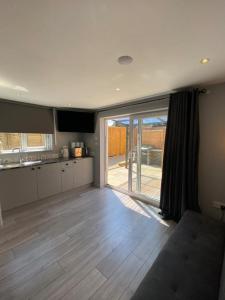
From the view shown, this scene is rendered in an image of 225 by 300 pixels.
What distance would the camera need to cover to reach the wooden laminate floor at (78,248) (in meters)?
1.47

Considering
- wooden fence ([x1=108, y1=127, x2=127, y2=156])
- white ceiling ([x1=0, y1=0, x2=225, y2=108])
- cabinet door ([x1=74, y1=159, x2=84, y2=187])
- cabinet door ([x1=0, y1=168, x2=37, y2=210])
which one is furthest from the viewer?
wooden fence ([x1=108, y1=127, x2=127, y2=156])

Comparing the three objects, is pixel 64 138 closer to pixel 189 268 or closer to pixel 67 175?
pixel 67 175

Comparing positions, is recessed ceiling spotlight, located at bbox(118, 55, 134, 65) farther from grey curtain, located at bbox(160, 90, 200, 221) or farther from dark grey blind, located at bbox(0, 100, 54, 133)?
dark grey blind, located at bbox(0, 100, 54, 133)

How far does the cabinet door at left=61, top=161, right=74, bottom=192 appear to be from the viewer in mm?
3613

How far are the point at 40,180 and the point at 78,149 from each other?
4.43 ft

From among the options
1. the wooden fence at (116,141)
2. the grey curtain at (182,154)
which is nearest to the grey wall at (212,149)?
the grey curtain at (182,154)

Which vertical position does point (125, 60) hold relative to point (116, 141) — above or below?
above

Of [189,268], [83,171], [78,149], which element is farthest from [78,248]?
[78,149]

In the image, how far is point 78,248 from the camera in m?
1.98

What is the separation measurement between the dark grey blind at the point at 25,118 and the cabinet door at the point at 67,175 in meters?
1.00

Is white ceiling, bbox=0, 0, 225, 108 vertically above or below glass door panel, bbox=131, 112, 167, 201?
above

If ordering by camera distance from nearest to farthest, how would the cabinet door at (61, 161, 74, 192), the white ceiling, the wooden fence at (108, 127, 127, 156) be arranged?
the white ceiling, the cabinet door at (61, 161, 74, 192), the wooden fence at (108, 127, 127, 156)

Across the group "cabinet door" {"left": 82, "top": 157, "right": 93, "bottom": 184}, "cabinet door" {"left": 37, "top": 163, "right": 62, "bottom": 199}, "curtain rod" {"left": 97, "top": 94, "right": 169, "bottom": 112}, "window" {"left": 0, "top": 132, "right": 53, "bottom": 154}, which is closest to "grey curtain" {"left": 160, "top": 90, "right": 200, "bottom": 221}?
"curtain rod" {"left": 97, "top": 94, "right": 169, "bottom": 112}

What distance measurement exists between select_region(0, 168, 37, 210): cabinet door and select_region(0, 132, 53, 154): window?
789mm
